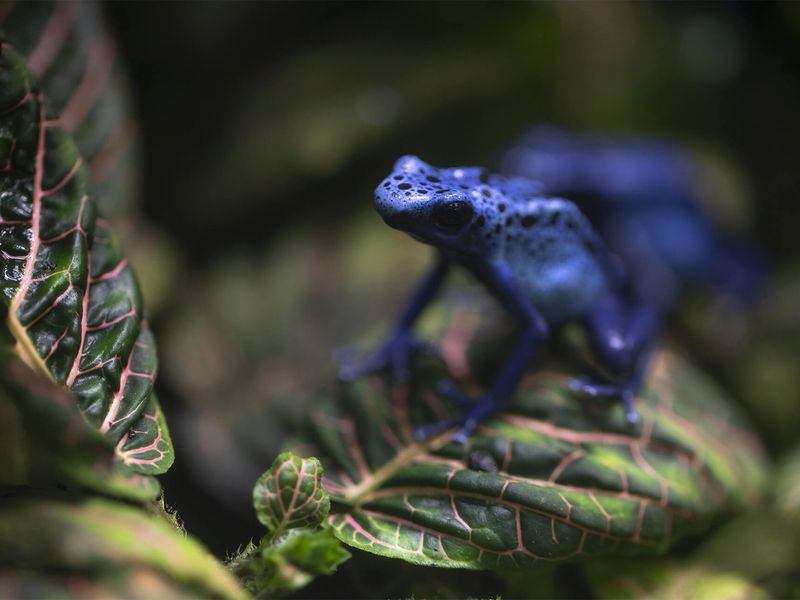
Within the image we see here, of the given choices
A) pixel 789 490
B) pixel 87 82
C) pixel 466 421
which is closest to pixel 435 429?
pixel 466 421

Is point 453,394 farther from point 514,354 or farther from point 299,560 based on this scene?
point 299,560

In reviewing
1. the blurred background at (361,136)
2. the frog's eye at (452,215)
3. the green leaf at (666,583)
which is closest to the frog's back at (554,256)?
the frog's eye at (452,215)

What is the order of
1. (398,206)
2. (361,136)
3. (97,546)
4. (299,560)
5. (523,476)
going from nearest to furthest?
(97,546) → (299,560) → (398,206) → (523,476) → (361,136)

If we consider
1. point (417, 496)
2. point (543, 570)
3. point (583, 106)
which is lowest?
point (543, 570)

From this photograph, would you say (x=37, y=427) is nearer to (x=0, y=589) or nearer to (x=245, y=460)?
(x=0, y=589)

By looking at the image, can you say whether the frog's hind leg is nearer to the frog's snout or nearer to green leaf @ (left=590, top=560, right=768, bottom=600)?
green leaf @ (left=590, top=560, right=768, bottom=600)

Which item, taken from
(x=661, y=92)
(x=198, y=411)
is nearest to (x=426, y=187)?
(x=198, y=411)
